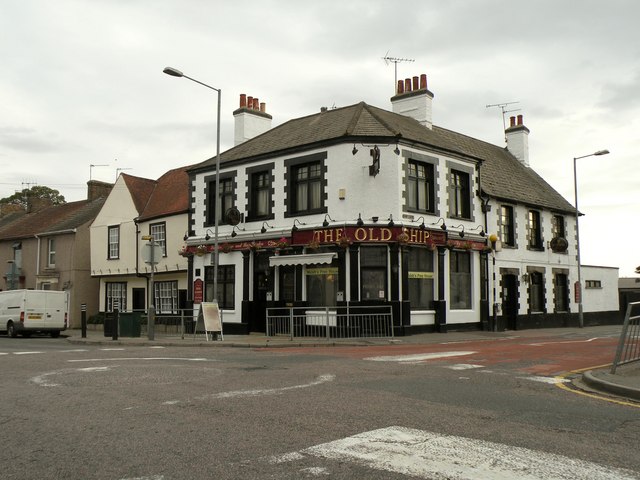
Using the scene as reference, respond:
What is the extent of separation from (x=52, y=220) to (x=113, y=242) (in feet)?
29.2

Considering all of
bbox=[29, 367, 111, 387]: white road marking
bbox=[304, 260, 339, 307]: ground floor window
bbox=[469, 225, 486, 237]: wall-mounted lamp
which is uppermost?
bbox=[469, 225, 486, 237]: wall-mounted lamp

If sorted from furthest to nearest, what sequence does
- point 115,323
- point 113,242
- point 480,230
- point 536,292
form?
point 113,242
point 536,292
point 480,230
point 115,323

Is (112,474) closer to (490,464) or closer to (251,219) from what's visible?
(490,464)

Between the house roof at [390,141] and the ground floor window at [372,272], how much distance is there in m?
4.07

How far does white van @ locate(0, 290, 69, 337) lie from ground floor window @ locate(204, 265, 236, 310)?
7.30 metres

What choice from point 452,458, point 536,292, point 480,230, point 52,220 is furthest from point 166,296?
point 452,458

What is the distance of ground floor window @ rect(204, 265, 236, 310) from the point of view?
25359 mm

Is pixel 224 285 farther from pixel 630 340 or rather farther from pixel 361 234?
pixel 630 340

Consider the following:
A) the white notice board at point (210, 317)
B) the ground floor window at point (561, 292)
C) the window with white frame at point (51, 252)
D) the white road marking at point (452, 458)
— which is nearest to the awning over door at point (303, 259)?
the white notice board at point (210, 317)

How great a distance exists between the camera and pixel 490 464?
507cm

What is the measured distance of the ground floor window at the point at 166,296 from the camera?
30.7m

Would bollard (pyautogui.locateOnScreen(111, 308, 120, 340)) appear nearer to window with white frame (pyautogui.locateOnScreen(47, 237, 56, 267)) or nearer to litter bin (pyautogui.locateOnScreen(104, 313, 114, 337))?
litter bin (pyautogui.locateOnScreen(104, 313, 114, 337))

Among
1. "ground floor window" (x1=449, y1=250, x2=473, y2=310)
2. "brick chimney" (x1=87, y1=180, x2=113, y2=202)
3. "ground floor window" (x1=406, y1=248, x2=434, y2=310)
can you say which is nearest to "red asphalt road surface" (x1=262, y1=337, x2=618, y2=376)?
"ground floor window" (x1=406, y1=248, x2=434, y2=310)

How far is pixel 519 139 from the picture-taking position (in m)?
34.2
